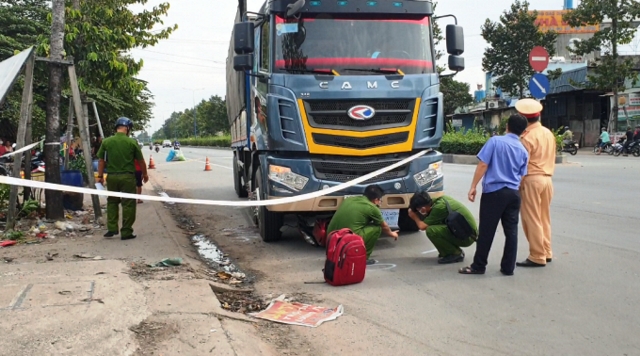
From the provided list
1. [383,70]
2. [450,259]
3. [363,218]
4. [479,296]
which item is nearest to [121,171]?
[363,218]

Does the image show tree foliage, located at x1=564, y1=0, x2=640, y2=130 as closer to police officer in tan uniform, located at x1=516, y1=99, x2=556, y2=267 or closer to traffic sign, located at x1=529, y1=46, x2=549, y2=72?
traffic sign, located at x1=529, y1=46, x2=549, y2=72

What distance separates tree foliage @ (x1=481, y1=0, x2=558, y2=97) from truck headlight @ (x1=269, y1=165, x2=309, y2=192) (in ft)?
144

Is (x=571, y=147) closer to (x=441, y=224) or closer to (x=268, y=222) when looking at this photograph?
(x=268, y=222)

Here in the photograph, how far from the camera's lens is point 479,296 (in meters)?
5.30

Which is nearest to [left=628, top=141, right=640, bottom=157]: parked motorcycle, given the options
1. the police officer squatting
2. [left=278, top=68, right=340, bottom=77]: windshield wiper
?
the police officer squatting

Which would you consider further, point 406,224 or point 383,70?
point 406,224

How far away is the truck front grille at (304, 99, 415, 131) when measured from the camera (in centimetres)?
707

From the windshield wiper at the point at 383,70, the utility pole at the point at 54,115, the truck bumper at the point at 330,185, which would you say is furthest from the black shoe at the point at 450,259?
the utility pole at the point at 54,115

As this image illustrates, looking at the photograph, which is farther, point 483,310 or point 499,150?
point 499,150

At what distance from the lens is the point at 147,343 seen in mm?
3965

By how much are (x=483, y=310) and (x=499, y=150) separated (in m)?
1.72

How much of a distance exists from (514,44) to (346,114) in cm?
4442

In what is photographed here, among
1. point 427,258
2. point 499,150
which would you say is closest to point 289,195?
point 427,258

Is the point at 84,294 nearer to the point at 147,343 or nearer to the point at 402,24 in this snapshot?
the point at 147,343
